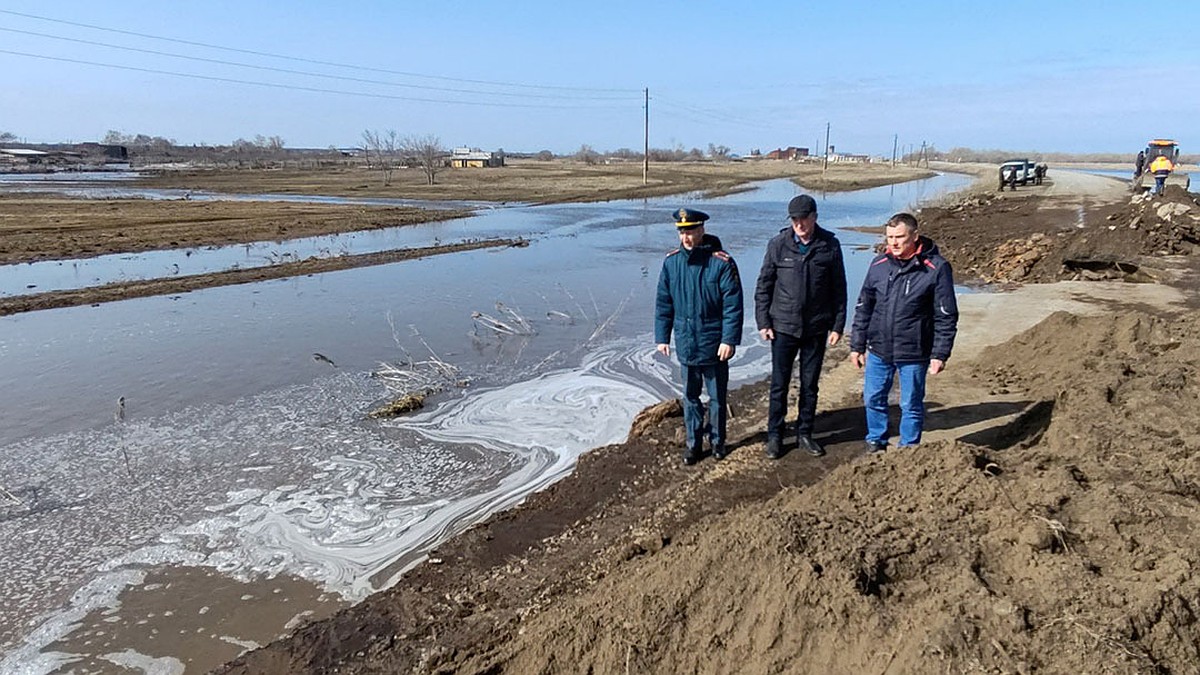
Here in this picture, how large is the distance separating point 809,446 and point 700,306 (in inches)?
56.8

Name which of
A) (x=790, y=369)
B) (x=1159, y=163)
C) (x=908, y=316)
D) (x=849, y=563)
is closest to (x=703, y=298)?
(x=790, y=369)

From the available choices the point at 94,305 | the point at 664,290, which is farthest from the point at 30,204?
the point at 664,290

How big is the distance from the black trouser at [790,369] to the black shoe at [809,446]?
0.17 meters

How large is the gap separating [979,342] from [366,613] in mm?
7684

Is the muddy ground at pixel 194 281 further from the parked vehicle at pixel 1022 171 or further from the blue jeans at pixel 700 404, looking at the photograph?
the parked vehicle at pixel 1022 171

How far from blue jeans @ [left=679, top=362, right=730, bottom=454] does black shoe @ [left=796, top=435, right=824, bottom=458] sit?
0.60 m

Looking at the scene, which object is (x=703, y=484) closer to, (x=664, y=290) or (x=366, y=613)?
(x=664, y=290)

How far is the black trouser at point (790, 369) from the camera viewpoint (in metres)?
4.90

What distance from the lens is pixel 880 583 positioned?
2.70m

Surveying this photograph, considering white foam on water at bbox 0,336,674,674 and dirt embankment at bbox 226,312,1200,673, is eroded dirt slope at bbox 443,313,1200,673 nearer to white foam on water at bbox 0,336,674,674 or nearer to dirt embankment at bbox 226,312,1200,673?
dirt embankment at bbox 226,312,1200,673

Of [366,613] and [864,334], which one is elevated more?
[864,334]

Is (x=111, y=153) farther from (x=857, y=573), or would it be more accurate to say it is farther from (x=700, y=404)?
(x=857, y=573)

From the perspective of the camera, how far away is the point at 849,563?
271cm

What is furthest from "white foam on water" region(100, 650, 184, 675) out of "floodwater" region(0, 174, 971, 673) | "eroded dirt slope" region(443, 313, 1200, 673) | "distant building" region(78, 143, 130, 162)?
"distant building" region(78, 143, 130, 162)
